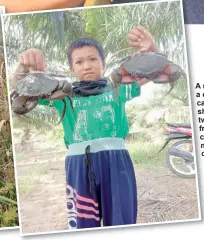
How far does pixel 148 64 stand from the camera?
93cm

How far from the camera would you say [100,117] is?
0.92 m

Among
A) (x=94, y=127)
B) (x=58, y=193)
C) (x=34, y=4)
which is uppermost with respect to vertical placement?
(x=34, y=4)

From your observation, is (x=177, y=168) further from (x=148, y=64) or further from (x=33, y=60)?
(x=33, y=60)

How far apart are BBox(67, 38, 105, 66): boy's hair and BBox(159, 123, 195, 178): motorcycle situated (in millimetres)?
199

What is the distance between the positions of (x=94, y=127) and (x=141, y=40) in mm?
199

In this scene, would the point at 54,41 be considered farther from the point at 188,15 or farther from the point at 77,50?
the point at 188,15

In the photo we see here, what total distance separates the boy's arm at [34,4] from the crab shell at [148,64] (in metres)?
0.16

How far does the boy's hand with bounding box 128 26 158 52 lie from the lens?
0.93m

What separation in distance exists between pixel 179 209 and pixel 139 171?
113 mm

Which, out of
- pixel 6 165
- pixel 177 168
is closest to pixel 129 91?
pixel 177 168

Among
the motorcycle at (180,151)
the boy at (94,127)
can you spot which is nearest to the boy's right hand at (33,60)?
the boy at (94,127)

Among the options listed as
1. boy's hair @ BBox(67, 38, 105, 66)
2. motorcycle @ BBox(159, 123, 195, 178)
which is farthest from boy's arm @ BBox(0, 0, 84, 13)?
motorcycle @ BBox(159, 123, 195, 178)

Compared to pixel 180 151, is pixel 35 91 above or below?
above

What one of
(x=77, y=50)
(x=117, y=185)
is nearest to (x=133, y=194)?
(x=117, y=185)
